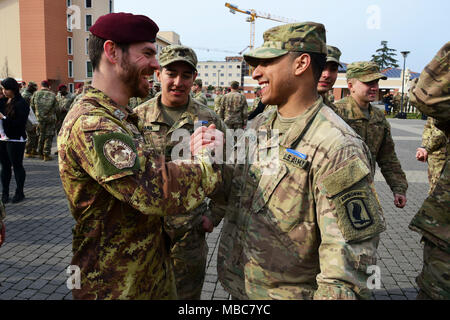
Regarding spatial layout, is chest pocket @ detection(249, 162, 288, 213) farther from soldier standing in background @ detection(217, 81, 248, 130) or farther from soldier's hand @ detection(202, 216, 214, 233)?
soldier standing in background @ detection(217, 81, 248, 130)

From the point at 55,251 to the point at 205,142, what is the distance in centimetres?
381

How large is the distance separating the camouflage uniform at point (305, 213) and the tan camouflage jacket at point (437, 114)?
654 mm

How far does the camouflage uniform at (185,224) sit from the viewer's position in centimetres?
279

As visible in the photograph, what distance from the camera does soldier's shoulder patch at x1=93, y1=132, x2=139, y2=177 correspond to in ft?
5.06

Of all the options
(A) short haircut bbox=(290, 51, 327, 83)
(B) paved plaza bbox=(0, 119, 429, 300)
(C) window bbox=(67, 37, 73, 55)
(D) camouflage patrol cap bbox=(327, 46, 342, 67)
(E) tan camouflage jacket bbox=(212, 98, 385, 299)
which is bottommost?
(B) paved plaza bbox=(0, 119, 429, 300)

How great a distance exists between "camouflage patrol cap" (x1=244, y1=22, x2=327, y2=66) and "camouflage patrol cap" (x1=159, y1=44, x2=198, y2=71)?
4.37ft

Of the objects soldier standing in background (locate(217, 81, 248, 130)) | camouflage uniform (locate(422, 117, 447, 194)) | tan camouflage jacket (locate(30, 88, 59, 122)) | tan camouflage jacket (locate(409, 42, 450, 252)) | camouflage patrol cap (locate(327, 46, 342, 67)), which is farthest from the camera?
soldier standing in background (locate(217, 81, 248, 130))

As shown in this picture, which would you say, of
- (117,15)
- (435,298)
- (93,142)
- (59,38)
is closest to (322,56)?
(117,15)

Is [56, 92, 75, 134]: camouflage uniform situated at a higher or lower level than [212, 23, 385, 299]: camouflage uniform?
higher

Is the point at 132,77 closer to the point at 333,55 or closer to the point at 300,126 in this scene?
the point at 300,126

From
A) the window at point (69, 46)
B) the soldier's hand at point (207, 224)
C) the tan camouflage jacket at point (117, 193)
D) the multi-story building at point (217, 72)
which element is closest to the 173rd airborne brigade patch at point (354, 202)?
the tan camouflage jacket at point (117, 193)

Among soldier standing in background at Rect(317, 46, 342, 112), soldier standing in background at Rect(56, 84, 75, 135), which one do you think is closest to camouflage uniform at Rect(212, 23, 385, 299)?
soldier standing in background at Rect(317, 46, 342, 112)

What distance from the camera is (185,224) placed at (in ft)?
8.75
